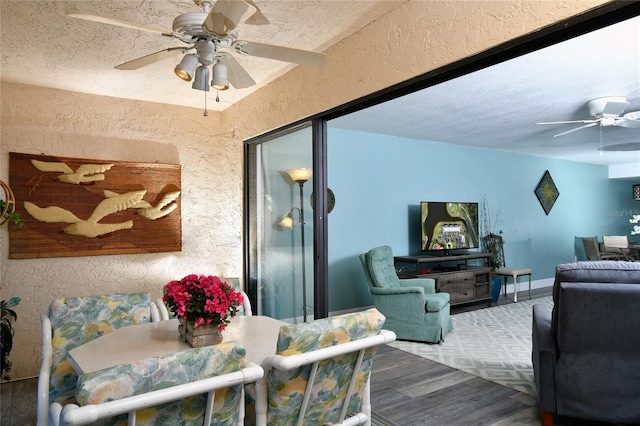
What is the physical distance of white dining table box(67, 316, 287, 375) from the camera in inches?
69.6

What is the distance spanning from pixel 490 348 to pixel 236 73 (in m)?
3.47

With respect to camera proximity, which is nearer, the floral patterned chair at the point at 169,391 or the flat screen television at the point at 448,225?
the floral patterned chair at the point at 169,391

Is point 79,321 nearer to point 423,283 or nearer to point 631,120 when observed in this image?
point 423,283

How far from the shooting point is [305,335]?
153 centimetres

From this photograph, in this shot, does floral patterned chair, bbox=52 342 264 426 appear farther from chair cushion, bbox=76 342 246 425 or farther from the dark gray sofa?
the dark gray sofa

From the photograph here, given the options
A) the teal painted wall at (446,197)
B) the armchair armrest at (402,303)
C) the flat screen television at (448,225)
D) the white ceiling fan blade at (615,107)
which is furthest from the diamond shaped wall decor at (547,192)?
the armchair armrest at (402,303)

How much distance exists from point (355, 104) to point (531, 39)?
1188 millimetres

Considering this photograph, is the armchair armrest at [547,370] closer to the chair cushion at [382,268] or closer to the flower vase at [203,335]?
the flower vase at [203,335]

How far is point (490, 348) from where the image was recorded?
413cm

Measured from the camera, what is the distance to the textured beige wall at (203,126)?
208cm

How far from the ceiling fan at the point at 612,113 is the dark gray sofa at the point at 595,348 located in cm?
227

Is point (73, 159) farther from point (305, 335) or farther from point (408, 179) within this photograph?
point (408, 179)

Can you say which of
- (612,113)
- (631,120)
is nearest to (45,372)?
(612,113)

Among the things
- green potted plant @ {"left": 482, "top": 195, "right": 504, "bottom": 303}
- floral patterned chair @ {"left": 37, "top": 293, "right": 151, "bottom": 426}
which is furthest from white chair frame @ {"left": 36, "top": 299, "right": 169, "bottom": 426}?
green potted plant @ {"left": 482, "top": 195, "right": 504, "bottom": 303}
